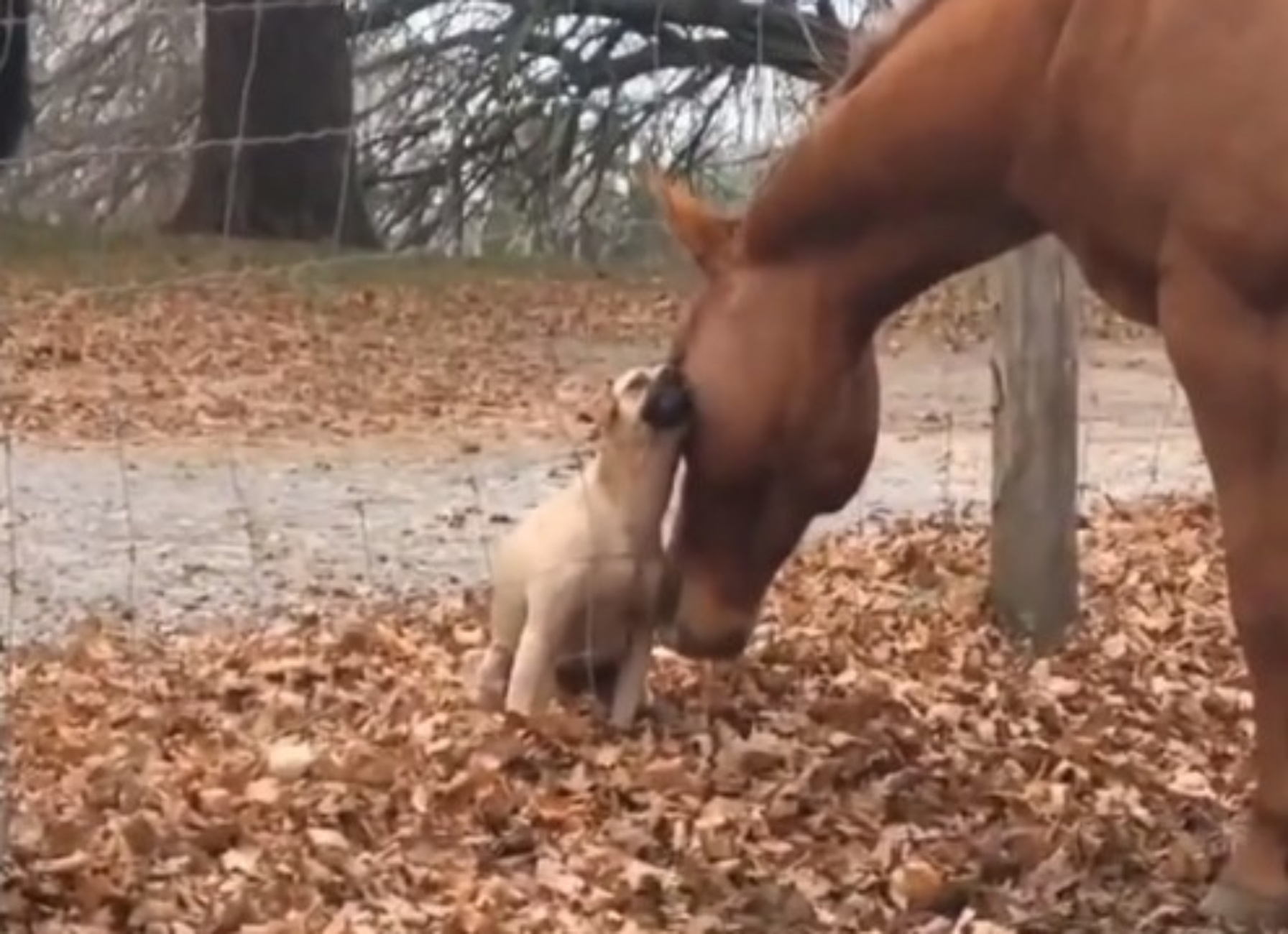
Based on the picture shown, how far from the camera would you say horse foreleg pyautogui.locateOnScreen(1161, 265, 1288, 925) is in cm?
389

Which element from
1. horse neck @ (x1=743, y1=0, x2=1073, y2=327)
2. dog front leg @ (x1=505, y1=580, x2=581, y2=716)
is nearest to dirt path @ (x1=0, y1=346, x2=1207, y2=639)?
dog front leg @ (x1=505, y1=580, x2=581, y2=716)

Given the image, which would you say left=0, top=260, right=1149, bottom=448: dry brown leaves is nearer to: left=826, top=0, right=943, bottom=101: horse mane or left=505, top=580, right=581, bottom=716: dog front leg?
left=505, top=580, right=581, bottom=716: dog front leg

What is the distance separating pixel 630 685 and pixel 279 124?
43.3 ft

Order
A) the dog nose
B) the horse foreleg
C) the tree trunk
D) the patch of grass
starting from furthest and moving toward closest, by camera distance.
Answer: the tree trunk → the patch of grass → the dog nose → the horse foreleg

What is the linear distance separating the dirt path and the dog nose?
1.73 meters

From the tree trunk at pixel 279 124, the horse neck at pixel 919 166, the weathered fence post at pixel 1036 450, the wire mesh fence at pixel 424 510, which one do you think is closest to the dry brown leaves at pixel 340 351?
the wire mesh fence at pixel 424 510

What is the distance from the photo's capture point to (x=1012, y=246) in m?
4.48

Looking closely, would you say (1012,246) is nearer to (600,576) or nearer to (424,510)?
(600,576)

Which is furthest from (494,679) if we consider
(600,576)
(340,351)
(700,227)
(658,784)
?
(340,351)

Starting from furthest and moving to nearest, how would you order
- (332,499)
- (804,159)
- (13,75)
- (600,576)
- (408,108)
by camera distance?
(408,108)
(332,499)
(600,576)
(804,159)
(13,75)

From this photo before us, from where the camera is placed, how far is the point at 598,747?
16.2 ft

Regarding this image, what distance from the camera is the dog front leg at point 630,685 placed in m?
5.09

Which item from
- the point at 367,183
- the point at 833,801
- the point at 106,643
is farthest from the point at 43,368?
the point at 833,801

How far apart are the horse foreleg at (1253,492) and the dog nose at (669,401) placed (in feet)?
3.15
